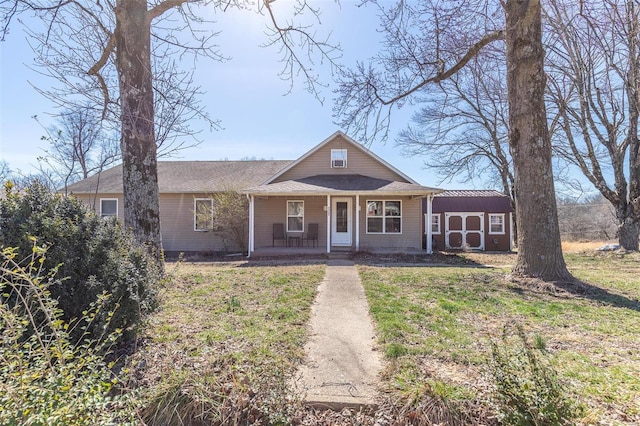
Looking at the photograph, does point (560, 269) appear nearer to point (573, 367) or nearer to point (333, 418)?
point (573, 367)

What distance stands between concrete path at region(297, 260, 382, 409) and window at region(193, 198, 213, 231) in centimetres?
1002

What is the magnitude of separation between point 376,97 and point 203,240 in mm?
10767

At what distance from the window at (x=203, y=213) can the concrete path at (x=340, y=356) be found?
32.9ft

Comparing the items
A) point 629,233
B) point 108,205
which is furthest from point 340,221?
point 629,233

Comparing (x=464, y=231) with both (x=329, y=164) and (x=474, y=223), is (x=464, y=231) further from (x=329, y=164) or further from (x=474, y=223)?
(x=329, y=164)

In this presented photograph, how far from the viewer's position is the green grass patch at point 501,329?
8.68 feet

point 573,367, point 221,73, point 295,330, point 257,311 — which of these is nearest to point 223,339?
point 295,330

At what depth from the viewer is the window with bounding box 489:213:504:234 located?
1744cm

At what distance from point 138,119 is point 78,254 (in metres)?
3.37

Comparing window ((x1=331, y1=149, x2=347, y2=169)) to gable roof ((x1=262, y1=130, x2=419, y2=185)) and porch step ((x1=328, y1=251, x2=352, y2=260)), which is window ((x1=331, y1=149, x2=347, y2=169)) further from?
porch step ((x1=328, y1=251, x2=352, y2=260))

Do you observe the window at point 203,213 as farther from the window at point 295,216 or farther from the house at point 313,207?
the window at point 295,216

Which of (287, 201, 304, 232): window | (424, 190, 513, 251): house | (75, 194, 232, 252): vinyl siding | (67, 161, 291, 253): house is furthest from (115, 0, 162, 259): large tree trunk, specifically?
(424, 190, 513, 251): house

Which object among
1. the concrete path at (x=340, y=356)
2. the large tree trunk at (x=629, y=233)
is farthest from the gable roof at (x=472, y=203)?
the concrete path at (x=340, y=356)

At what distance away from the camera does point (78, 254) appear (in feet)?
10.2
